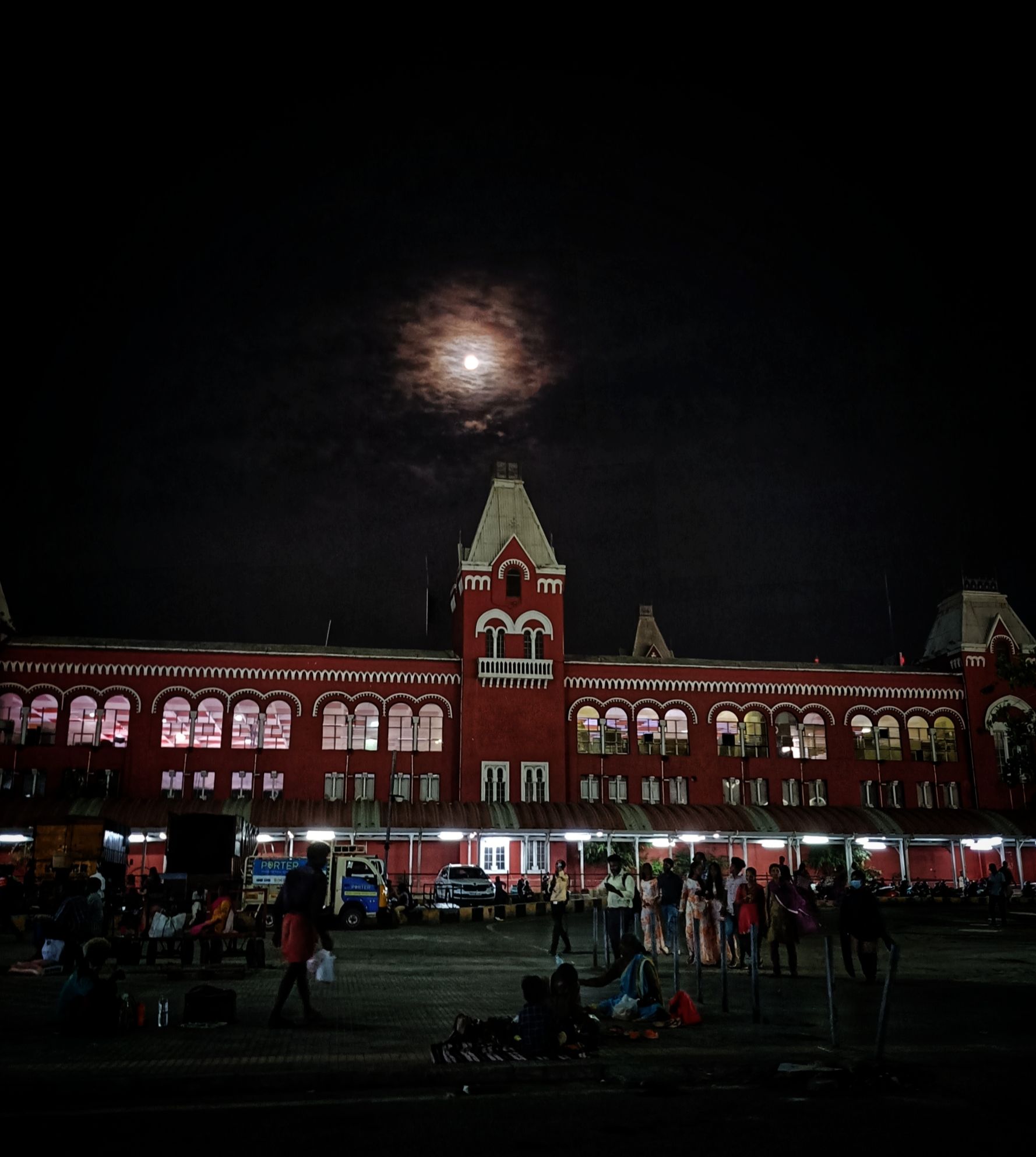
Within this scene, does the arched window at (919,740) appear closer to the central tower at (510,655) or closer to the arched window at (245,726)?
the central tower at (510,655)

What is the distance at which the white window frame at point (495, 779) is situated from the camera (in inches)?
1870

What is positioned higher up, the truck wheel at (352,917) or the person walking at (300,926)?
the person walking at (300,926)

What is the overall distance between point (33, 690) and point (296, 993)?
36951 millimetres

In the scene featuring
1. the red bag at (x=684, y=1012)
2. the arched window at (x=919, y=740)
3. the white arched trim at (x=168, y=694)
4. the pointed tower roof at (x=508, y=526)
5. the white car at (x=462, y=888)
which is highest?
the pointed tower roof at (x=508, y=526)

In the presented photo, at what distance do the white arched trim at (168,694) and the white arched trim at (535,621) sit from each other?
49.9 ft

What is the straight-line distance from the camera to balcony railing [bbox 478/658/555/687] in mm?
48781

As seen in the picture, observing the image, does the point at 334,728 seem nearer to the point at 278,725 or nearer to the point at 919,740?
the point at 278,725

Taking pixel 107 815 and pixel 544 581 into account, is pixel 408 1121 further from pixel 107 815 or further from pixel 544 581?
pixel 544 581

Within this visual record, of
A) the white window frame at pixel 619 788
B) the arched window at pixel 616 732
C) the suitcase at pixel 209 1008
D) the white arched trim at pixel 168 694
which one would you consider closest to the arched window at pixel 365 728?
the white arched trim at pixel 168 694

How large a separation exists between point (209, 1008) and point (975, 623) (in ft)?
170

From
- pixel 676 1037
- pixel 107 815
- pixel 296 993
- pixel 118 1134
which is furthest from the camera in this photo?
pixel 107 815

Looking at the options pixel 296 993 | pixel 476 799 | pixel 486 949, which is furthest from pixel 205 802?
pixel 296 993

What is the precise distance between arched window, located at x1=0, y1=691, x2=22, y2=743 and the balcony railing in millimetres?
20082

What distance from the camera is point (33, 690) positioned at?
1812 inches
